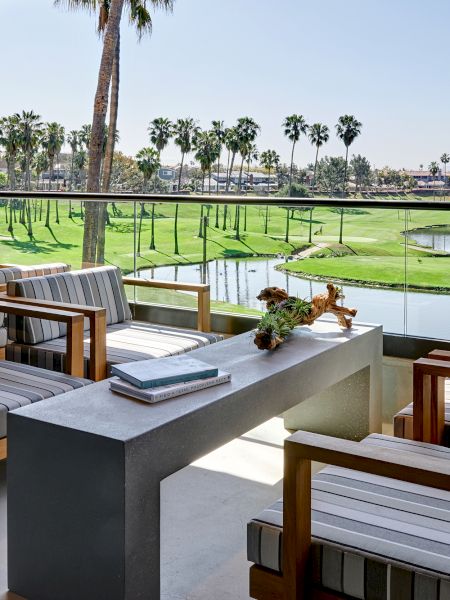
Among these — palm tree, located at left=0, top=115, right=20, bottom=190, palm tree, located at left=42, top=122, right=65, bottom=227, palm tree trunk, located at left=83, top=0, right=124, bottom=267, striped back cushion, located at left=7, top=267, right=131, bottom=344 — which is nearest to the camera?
striped back cushion, located at left=7, top=267, right=131, bottom=344

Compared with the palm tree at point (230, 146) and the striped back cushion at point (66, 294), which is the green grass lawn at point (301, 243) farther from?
the palm tree at point (230, 146)

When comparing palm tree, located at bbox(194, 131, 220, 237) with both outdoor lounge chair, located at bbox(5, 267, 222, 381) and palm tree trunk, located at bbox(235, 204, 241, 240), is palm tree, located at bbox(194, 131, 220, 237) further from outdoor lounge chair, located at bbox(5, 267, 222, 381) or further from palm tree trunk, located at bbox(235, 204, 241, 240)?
outdoor lounge chair, located at bbox(5, 267, 222, 381)

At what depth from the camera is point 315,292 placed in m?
4.18

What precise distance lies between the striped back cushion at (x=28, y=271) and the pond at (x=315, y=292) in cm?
57

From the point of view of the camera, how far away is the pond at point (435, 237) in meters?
3.79

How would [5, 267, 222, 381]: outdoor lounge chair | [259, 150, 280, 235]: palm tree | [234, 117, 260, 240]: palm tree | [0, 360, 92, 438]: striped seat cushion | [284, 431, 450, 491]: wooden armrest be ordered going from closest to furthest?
1. [284, 431, 450, 491]: wooden armrest
2. [0, 360, 92, 438]: striped seat cushion
3. [5, 267, 222, 381]: outdoor lounge chair
4. [234, 117, 260, 240]: palm tree
5. [259, 150, 280, 235]: palm tree

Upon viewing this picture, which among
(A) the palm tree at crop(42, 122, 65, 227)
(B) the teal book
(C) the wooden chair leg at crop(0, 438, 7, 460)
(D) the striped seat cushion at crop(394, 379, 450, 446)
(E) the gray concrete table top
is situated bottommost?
(C) the wooden chair leg at crop(0, 438, 7, 460)

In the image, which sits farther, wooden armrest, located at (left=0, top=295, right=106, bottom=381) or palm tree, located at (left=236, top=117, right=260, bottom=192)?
palm tree, located at (left=236, top=117, right=260, bottom=192)

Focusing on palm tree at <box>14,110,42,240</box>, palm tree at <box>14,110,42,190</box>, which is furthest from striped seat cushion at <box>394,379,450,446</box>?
palm tree at <box>14,110,42,190</box>

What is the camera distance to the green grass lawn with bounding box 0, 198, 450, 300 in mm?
3930

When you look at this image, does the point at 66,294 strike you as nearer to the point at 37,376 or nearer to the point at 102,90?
the point at 37,376

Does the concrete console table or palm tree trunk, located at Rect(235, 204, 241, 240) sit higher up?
palm tree trunk, located at Rect(235, 204, 241, 240)

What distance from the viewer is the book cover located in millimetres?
2215

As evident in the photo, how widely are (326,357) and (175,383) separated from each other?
33.0 inches
